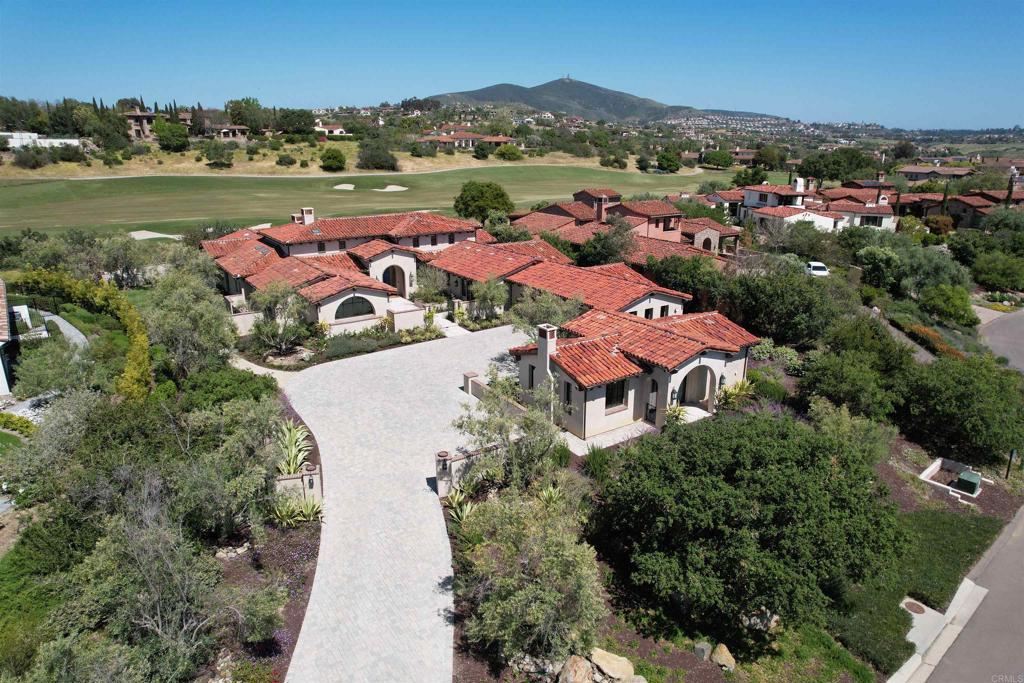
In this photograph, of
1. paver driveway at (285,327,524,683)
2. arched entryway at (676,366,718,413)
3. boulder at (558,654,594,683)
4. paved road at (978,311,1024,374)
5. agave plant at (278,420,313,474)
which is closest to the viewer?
boulder at (558,654,594,683)

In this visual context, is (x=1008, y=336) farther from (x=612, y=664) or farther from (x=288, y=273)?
(x=288, y=273)

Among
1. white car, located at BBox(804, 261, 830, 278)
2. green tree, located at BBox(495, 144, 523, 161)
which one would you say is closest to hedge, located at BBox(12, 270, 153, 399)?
white car, located at BBox(804, 261, 830, 278)

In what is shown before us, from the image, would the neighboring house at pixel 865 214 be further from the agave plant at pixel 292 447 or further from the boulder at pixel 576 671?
the boulder at pixel 576 671

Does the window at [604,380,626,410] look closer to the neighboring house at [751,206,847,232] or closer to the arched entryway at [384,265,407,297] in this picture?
the arched entryway at [384,265,407,297]

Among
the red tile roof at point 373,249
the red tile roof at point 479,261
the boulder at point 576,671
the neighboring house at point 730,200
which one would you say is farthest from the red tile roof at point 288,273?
the neighboring house at point 730,200

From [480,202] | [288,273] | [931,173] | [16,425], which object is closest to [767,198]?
[480,202]

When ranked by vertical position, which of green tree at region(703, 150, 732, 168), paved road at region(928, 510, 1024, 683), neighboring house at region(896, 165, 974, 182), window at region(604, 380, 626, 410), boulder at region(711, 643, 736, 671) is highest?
A: green tree at region(703, 150, 732, 168)

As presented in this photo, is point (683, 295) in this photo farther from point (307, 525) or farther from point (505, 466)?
point (307, 525)
